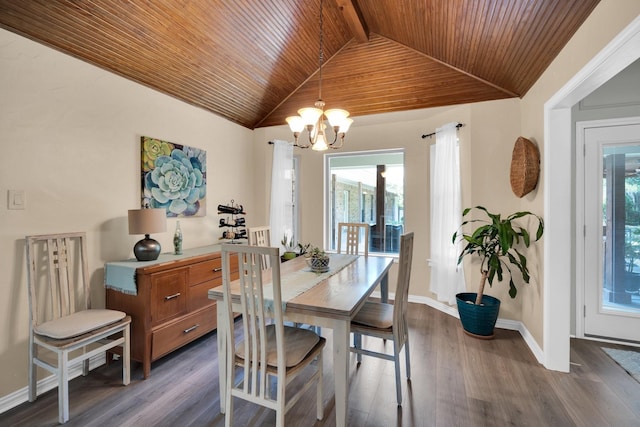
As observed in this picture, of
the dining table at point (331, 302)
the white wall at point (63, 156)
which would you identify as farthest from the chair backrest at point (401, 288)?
the white wall at point (63, 156)

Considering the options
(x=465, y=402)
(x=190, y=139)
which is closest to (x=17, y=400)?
(x=190, y=139)

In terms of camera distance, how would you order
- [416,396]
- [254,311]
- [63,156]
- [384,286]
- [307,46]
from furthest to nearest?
1. [307,46]
2. [384,286]
3. [63,156]
4. [416,396]
5. [254,311]

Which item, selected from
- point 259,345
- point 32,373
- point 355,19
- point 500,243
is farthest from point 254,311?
point 355,19

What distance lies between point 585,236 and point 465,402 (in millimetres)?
2106

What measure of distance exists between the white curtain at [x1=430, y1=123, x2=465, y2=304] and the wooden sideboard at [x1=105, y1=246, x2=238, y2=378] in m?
2.62

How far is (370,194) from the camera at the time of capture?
4359 millimetres

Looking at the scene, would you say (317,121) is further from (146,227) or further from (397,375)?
(397,375)

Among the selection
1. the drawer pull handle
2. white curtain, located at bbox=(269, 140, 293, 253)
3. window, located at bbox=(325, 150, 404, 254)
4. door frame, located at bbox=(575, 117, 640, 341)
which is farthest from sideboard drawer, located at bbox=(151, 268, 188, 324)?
door frame, located at bbox=(575, 117, 640, 341)

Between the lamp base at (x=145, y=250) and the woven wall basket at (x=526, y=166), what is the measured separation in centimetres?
330

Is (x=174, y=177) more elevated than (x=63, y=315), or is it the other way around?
(x=174, y=177)

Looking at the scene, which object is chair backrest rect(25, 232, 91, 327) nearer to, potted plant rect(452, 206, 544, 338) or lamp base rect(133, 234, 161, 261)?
lamp base rect(133, 234, 161, 261)

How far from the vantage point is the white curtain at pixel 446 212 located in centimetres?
339

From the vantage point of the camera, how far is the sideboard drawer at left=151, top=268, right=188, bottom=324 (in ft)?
7.59

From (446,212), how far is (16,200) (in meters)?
3.87
